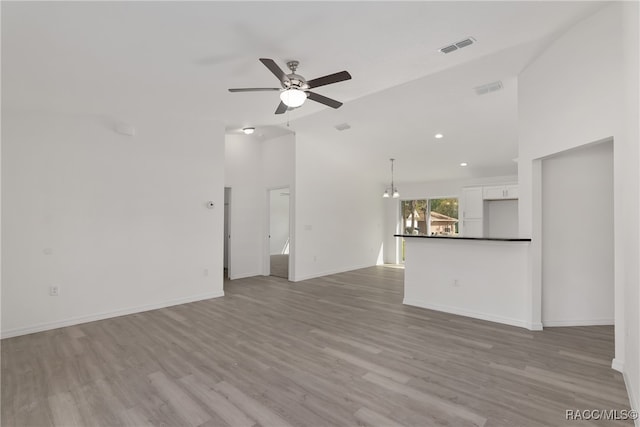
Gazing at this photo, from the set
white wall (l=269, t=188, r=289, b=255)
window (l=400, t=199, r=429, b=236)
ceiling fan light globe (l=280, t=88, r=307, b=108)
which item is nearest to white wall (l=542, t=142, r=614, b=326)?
ceiling fan light globe (l=280, t=88, r=307, b=108)

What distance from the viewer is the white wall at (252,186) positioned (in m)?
6.92

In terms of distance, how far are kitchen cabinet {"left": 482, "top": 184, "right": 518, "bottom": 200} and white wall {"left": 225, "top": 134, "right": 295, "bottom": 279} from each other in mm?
4852

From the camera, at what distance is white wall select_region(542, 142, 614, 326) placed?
3.69 m

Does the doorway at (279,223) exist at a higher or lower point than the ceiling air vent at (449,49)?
lower

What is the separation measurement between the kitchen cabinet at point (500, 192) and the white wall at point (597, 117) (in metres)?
4.01

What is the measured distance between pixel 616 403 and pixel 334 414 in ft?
6.68

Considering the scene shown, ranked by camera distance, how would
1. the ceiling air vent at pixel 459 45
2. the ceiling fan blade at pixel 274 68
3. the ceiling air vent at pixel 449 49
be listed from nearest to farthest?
1. the ceiling fan blade at pixel 274 68
2. the ceiling air vent at pixel 459 45
3. the ceiling air vent at pixel 449 49

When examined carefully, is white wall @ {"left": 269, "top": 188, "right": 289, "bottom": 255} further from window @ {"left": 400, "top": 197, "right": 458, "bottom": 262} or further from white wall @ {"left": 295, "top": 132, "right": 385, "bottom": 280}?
window @ {"left": 400, "top": 197, "right": 458, "bottom": 262}

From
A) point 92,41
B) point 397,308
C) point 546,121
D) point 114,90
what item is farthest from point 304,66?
point 397,308

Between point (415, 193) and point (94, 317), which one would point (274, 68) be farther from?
point (415, 193)

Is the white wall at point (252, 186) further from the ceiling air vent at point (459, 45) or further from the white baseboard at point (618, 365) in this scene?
the white baseboard at point (618, 365)

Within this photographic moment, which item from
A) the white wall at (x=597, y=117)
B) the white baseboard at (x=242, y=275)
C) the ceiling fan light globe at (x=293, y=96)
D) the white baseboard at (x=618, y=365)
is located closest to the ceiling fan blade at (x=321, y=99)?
the ceiling fan light globe at (x=293, y=96)

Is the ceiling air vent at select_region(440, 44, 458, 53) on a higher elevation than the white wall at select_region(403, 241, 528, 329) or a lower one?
higher

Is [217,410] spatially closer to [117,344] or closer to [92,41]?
[117,344]
